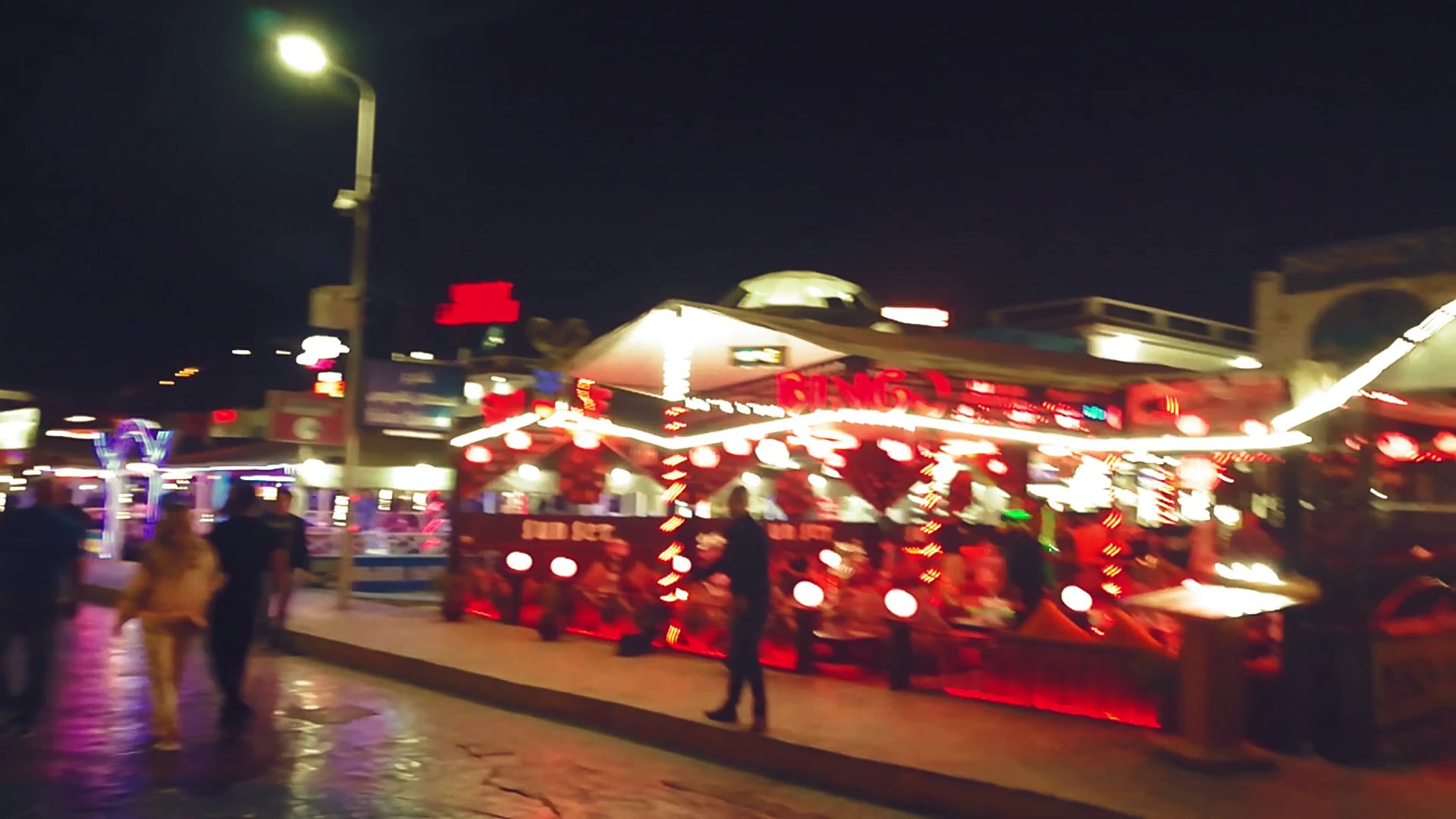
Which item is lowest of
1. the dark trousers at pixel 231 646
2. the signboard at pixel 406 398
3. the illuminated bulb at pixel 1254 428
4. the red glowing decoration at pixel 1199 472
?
the dark trousers at pixel 231 646

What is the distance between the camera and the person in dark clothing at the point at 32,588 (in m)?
8.85

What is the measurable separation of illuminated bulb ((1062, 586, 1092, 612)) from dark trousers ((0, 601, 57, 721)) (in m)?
9.36

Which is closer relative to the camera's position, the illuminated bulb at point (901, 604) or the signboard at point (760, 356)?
the illuminated bulb at point (901, 604)

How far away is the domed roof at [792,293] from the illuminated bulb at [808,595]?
9.26m

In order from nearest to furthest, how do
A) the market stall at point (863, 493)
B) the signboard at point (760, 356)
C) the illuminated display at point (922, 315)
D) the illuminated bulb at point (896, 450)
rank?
the market stall at point (863, 493), the signboard at point (760, 356), the illuminated bulb at point (896, 450), the illuminated display at point (922, 315)

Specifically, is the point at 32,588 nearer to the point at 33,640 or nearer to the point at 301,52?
the point at 33,640

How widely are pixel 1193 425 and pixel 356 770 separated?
8.51 metres

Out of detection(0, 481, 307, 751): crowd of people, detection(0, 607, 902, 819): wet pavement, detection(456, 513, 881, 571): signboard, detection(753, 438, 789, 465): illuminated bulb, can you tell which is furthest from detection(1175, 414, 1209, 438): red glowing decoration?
detection(0, 481, 307, 751): crowd of people

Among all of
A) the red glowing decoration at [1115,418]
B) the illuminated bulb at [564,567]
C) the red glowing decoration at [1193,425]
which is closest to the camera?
the red glowing decoration at [1193,425]

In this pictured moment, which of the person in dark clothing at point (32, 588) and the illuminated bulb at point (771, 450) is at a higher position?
the illuminated bulb at point (771, 450)

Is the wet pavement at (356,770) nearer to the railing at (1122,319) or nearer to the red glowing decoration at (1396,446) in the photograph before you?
the red glowing decoration at (1396,446)

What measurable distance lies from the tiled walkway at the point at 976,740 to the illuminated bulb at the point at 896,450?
9.40 ft

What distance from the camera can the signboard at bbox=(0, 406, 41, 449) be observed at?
38.2 metres

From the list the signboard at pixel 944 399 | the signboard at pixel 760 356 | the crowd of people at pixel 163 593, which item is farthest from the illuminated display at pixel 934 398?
the crowd of people at pixel 163 593
